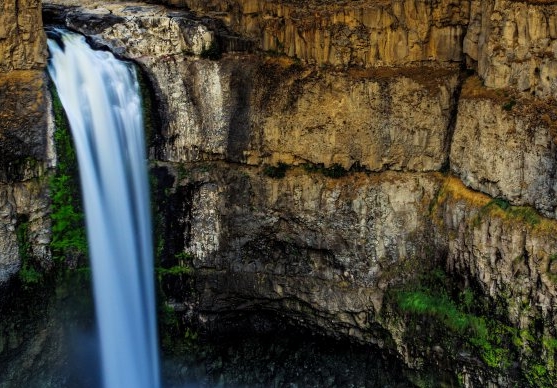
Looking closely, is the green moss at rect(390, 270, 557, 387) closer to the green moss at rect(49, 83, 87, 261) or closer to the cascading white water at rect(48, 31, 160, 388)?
the cascading white water at rect(48, 31, 160, 388)

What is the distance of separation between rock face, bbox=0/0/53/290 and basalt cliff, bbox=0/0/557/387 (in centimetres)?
3

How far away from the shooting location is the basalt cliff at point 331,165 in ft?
43.0

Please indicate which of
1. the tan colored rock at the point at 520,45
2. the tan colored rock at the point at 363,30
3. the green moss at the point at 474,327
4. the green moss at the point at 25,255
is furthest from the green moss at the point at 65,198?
the tan colored rock at the point at 520,45

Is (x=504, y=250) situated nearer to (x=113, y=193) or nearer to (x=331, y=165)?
(x=331, y=165)

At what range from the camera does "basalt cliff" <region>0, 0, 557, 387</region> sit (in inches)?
516

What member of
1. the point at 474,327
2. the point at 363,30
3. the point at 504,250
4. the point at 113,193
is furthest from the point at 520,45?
the point at 113,193

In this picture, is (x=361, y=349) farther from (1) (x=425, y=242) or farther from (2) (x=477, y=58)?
(2) (x=477, y=58)

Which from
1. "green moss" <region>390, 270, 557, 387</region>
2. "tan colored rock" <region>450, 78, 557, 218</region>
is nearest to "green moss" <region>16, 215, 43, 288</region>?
"green moss" <region>390, 270, 557, 387</region>

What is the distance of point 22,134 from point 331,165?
6781 millimetres

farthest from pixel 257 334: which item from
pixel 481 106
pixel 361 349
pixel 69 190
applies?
pixel 481 106

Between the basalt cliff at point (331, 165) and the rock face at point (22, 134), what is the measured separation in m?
0.03

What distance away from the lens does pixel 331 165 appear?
49.7 ft

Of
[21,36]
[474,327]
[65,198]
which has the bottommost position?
Answer: [474,327]

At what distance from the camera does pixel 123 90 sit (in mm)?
14383
